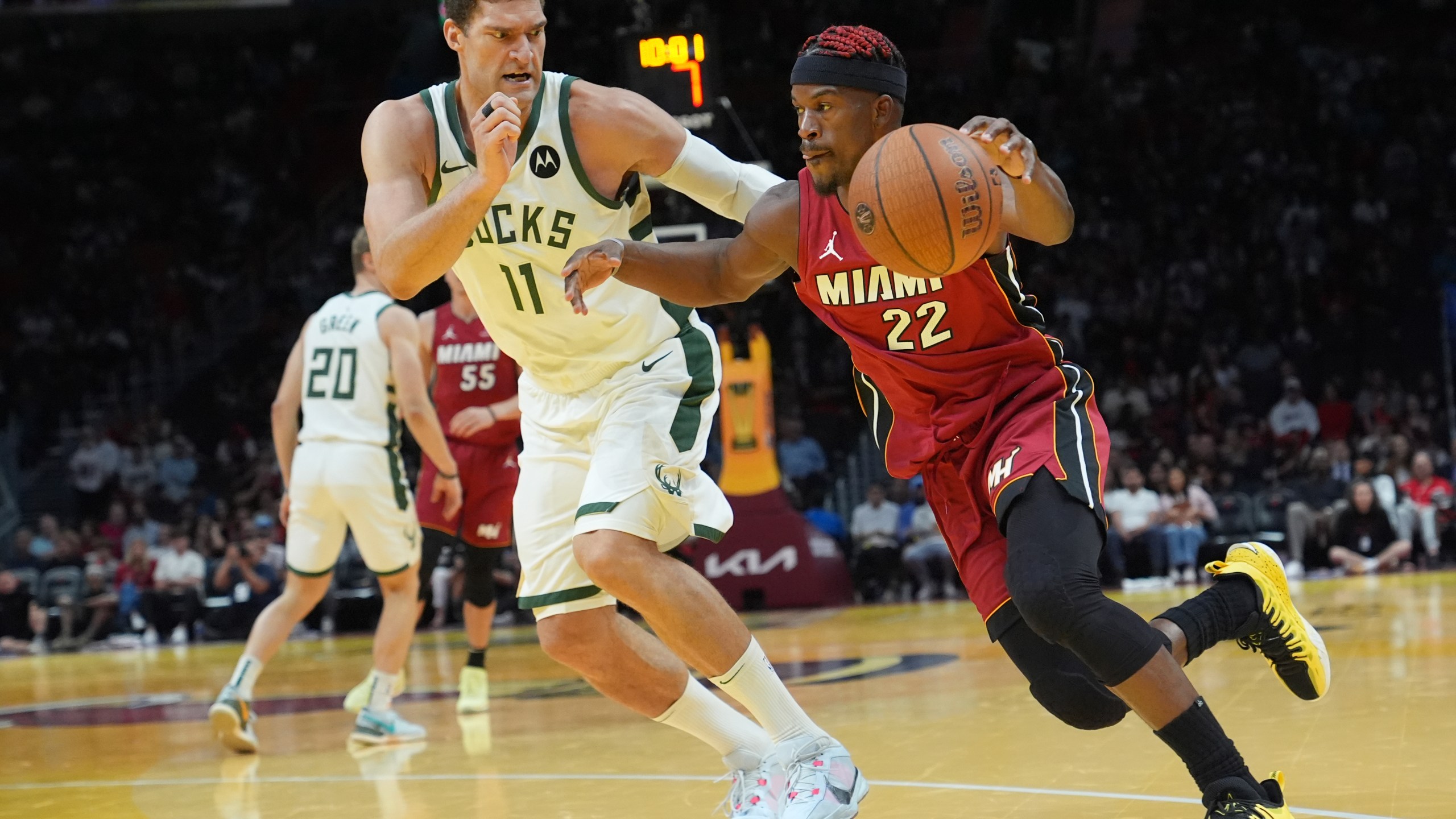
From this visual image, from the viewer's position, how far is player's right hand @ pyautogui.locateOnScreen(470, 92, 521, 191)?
335 cm

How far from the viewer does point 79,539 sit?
14.7m

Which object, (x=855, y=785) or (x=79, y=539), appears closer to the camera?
(x=855, y=785)

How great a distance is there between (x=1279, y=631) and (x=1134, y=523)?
9.32 metres

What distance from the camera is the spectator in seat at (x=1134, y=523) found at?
41.6ft

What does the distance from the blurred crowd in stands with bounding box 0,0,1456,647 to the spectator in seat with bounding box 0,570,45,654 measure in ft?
0.08

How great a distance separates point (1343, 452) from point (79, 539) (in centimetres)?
1196

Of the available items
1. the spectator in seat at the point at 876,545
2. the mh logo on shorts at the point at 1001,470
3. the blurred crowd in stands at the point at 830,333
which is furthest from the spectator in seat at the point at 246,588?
the mh logo on shorts at the point at 1001,470

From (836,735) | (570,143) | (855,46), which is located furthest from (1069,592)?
(836,735)

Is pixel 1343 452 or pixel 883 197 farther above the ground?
pixel 883 197

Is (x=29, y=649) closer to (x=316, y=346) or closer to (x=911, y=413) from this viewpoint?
(x=316, y=346)

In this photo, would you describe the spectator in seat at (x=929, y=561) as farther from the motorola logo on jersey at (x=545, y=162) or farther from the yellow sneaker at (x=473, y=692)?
the motorola logo on jersey at (x=545, y=162)

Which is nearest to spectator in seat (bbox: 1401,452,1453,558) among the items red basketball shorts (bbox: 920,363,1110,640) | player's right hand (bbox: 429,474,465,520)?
player's right hand (bbox: 429,474,465,520)

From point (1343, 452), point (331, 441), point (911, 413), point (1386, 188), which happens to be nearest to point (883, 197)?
point (911, 413)

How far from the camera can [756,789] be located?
3.84 m
